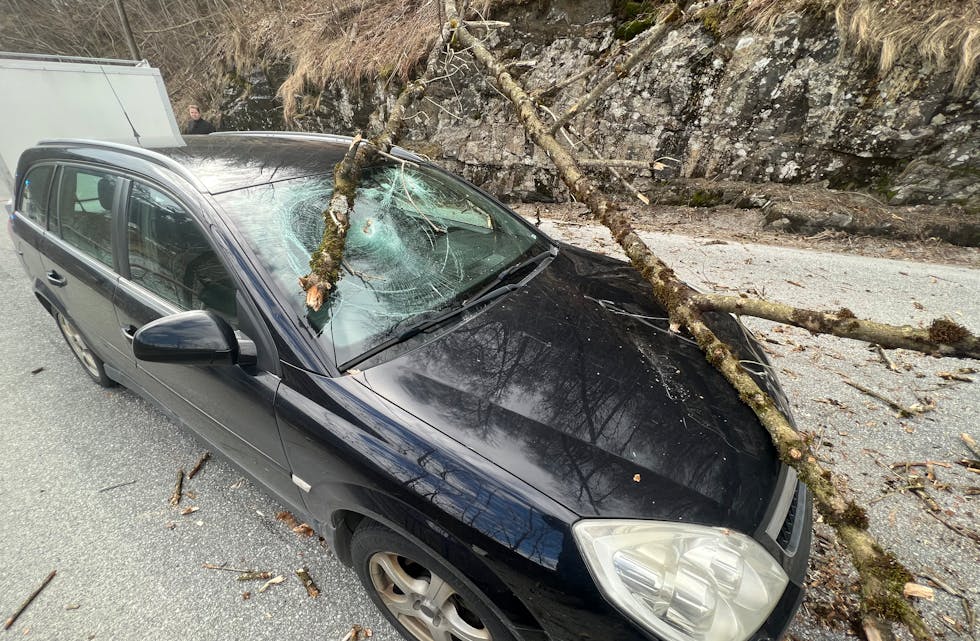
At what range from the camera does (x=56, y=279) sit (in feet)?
8.44

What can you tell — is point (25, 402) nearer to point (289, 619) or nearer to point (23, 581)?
point (23, 581)

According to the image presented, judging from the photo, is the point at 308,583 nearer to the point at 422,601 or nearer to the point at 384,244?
the point at 422,601

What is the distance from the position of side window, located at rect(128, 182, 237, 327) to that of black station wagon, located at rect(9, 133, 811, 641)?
0.01 m

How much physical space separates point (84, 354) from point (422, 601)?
3.10 meters

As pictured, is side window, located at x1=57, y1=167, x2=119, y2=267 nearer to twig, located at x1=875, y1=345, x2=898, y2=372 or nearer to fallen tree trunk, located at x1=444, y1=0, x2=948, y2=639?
fallen tree trunk, located at x1=444, y1=0, x2=948, y2=639

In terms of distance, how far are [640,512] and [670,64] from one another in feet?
22.3

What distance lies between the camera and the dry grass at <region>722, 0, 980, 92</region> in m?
4.58

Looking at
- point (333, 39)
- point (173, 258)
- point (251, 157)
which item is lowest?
point (173, 258)

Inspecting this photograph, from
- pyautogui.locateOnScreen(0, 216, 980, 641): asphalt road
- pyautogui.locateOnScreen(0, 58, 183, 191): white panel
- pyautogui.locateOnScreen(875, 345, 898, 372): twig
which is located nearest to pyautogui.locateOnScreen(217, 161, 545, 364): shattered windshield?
pyautogui.locateOnScreen(0, 216, 980, 641): asphalt road

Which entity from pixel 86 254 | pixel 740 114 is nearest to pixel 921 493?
pixel 86 254

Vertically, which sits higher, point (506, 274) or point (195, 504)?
point (506, 274)

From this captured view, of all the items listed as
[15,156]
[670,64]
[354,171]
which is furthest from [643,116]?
[15,156]

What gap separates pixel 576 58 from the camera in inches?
270

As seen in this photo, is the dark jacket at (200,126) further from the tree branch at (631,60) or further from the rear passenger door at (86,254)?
the tree branch at (631,60)
